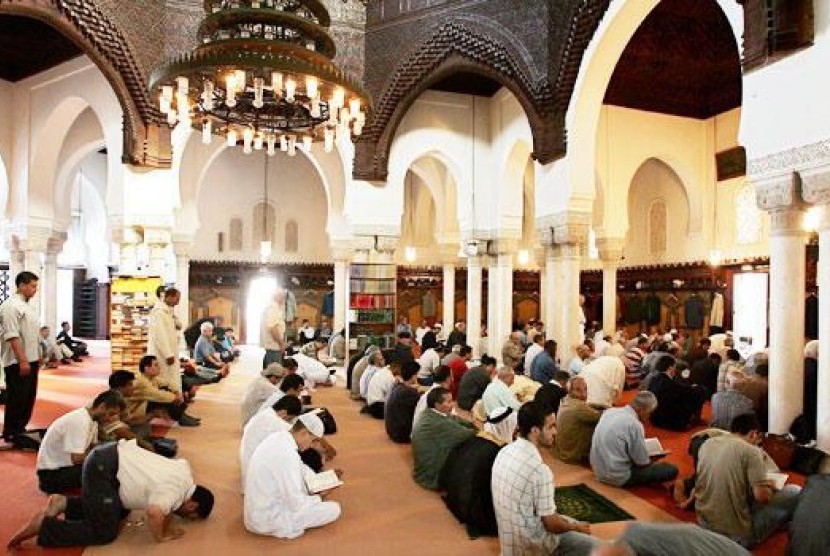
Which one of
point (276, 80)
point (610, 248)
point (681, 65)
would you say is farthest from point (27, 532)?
point (681, 65)

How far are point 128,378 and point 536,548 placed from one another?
3.71m

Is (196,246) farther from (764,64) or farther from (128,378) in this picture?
(764,64)

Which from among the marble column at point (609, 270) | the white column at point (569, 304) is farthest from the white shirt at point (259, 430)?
the marble column at point (609, 270)

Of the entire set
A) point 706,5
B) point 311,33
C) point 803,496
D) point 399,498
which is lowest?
point 399,498

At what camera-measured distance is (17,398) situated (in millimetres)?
5801

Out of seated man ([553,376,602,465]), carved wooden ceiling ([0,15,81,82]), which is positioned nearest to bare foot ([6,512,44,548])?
seated man ([553,376,602,465])

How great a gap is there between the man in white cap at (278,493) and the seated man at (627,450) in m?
2.43

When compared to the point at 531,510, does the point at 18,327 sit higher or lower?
higher

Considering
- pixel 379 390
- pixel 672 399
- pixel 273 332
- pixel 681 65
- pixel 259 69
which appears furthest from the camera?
pixel 681 65

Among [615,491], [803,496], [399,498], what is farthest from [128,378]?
Result: [803,496]

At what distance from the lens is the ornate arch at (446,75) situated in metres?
9.18

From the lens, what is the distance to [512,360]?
35.4ft

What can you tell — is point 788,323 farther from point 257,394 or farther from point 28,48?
point 28,48

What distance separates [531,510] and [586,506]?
1.47 m
